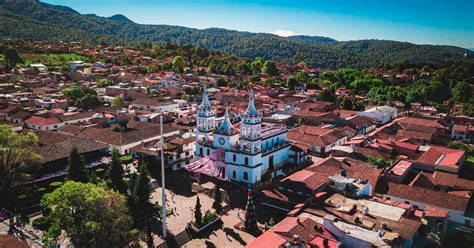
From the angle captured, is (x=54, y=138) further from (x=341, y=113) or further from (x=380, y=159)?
(x=341, y=113)

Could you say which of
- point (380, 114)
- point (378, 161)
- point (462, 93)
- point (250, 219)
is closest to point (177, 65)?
point (380, 114)

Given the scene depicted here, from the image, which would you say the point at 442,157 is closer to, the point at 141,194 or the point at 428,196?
the point at 428,196

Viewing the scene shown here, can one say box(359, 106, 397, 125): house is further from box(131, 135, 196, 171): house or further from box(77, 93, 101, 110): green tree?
box(77, 93, 101, 110): green tree

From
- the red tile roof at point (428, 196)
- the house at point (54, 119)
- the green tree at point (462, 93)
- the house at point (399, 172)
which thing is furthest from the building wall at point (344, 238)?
the green tree at point (462, 93)

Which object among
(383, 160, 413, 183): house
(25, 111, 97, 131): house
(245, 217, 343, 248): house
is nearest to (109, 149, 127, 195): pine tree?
(245, 217, 343, 248): house

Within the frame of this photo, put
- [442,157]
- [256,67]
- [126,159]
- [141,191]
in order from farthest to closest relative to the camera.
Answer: [256,67] → [442,157] → [126,159] → [141,191]

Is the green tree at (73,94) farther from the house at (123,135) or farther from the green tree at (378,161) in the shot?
the green tree at (378,161)
